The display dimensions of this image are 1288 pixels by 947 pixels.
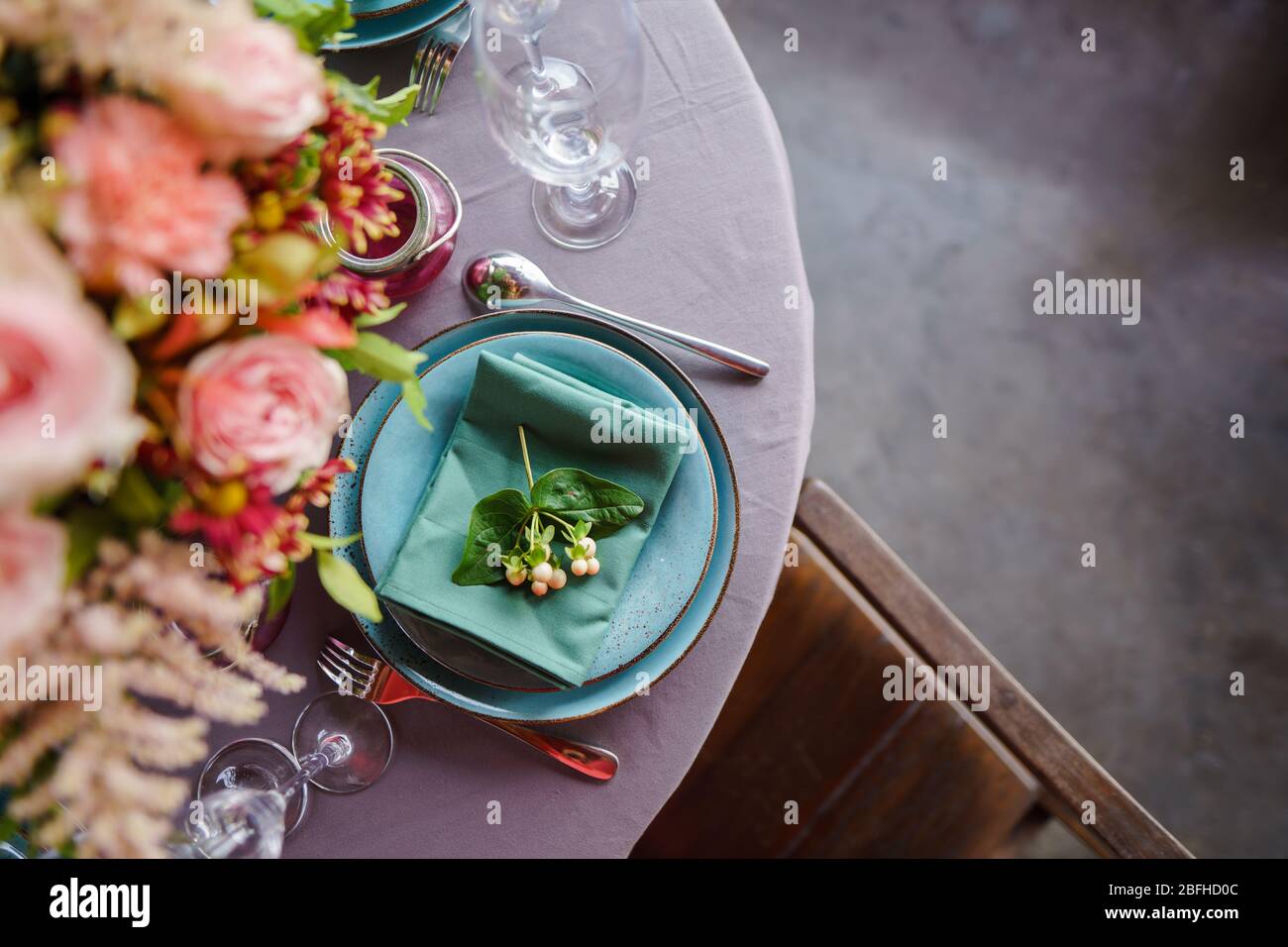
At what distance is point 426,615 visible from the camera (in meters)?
0.79

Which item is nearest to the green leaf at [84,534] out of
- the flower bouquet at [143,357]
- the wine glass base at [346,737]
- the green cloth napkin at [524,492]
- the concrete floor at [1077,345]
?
the flower bouquet at [143,357]

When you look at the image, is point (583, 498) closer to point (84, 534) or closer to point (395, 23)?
point (84, 534)

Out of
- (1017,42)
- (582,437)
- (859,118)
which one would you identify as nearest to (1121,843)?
(582,437)

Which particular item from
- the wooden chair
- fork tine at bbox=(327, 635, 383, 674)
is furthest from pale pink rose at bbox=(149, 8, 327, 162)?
the wooden chair

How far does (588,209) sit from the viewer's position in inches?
36.1

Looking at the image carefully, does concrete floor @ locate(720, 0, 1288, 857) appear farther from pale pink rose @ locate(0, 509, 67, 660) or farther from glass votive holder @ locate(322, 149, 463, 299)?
pale pink rose @ locate(0, 509, 67, 660)

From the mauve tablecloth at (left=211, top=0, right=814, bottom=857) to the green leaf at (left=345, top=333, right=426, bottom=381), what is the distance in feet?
0.94

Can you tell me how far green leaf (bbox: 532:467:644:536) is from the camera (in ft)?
2.66

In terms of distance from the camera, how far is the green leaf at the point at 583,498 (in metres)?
0.81

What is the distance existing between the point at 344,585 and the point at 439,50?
0.55 m

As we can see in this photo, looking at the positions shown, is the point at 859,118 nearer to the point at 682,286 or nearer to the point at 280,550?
the point at 682,286
